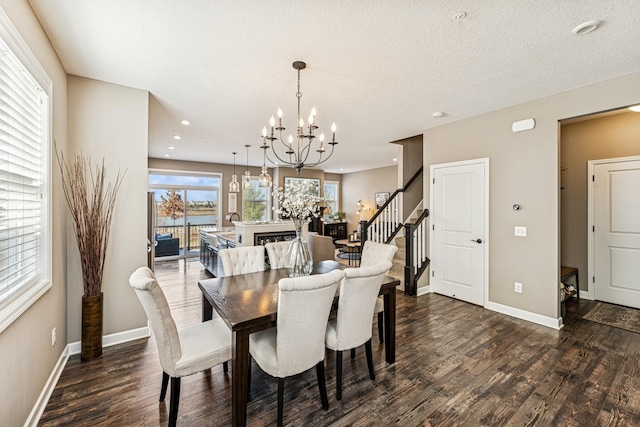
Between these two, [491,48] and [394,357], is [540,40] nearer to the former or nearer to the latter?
[491,48]

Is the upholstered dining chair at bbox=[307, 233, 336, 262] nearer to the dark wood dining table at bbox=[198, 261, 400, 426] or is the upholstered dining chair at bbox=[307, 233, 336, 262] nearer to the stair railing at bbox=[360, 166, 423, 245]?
the stair railing at bbox=[360, 166, 423, 245]

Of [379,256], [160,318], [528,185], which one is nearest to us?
[160,318]

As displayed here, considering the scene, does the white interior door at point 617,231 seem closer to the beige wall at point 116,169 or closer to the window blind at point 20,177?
the beige wall at point 116,169

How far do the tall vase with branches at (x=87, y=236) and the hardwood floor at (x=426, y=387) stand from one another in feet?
0.85

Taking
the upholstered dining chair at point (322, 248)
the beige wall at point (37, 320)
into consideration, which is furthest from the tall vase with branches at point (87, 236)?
the upholstered dining chair at point (322, 248)

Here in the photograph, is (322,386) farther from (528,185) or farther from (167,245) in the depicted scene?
(167,245)

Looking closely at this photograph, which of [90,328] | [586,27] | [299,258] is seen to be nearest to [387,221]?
[299,258]

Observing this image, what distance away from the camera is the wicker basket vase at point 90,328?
2596mm

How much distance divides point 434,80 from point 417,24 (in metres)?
1.02

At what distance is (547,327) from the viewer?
3348 millimetres

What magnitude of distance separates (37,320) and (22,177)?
0.98 meters

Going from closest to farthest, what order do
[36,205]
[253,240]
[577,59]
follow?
1. [36,205]
2. [577,59]
3. [253,240]

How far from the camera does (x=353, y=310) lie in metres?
2.10

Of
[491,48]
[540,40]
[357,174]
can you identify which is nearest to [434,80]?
[491,48]
